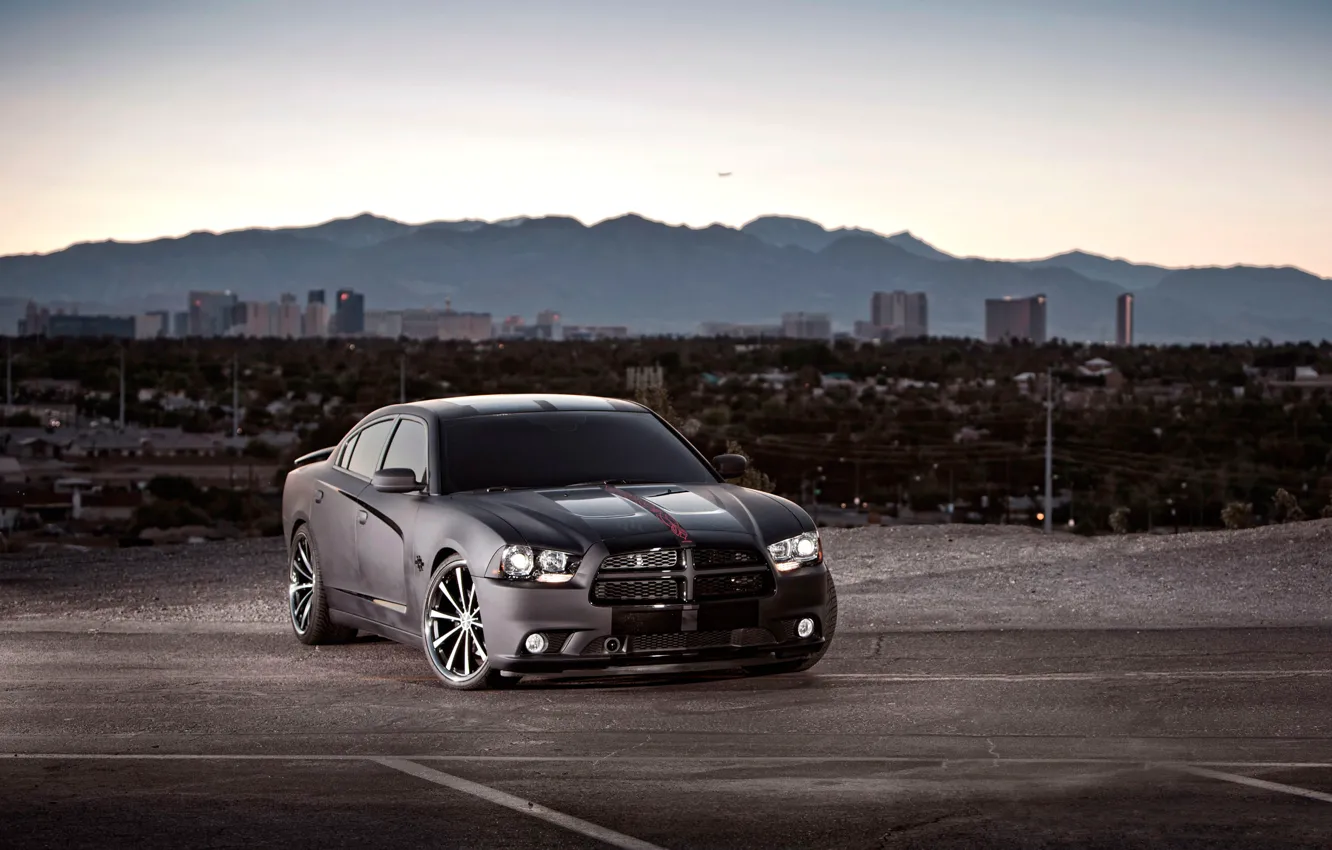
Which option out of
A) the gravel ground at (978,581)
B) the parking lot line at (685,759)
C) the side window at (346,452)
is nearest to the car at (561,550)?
the side window at (346,452)

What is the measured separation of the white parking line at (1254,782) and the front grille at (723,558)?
8.72ft

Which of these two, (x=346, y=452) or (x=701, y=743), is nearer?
(x=701, y=743)

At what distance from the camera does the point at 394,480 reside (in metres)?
10.8

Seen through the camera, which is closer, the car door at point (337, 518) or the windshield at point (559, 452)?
the windshield at point (559, 452)

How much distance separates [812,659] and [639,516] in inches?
52.4

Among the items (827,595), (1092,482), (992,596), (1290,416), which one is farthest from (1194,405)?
(827,595)

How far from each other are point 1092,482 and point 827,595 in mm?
71321

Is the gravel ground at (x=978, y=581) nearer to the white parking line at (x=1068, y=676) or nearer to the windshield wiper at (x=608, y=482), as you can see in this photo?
the white parking line at (x=1068, y=676)

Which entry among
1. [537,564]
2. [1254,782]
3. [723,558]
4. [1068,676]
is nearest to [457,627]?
[537,564]

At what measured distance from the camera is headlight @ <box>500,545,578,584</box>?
384 inches

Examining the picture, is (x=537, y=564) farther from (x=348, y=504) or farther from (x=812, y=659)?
(x=348, y=504)

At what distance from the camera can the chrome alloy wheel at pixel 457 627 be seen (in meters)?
10.1

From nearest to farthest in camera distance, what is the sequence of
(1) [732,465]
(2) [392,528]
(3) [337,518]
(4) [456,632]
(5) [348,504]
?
(4) [456,632] < (2) [392,528] < (1) [732,465] < (5) [348,504] < (3) [337,518]

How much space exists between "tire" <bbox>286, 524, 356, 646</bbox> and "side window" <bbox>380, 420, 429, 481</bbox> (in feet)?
Result: 3.35
